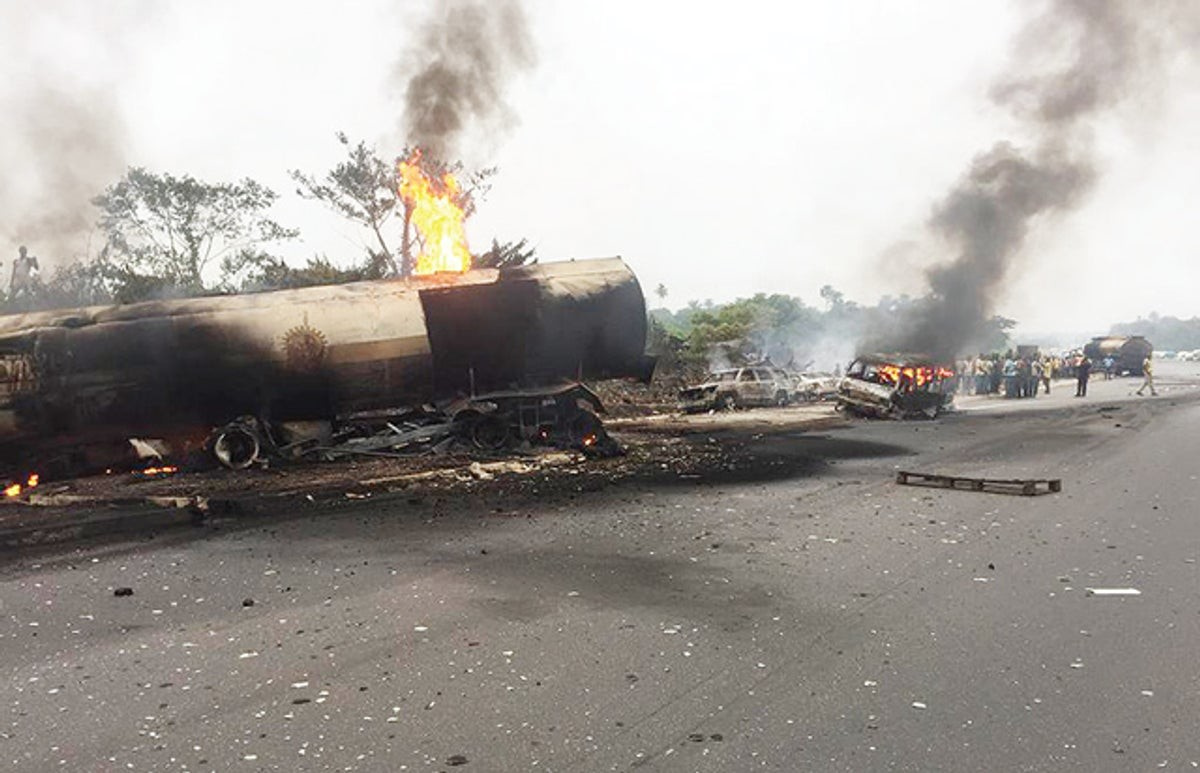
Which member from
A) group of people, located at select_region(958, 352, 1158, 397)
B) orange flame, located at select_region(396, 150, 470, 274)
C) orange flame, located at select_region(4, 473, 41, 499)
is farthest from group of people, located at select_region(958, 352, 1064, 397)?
orange flame, located at select_region(4, 473, 41, 499)

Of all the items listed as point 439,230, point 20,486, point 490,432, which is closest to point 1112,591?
point 490,432

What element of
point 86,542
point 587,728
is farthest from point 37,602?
point 587,728

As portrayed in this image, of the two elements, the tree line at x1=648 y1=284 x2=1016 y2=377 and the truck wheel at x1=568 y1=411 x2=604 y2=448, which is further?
the tree line at x1=648 y1=284 x2=1016 y2=377

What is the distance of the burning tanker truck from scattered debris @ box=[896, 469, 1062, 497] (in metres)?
6.16

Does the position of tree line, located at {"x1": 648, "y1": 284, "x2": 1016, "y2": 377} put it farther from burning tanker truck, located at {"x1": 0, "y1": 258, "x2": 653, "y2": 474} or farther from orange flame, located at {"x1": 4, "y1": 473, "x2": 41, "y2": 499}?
orange flame, located at {"x1": 4, "y1": 473, "x2": 41, "y2": 499}

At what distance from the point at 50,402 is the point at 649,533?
32.9 ft

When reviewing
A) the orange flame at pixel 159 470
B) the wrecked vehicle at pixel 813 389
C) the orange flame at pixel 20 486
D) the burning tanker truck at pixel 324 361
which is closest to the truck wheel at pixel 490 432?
the burning tanker truck at pixel 324 361

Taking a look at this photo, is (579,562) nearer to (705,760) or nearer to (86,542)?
(705,760)

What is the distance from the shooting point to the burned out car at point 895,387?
21.2 m

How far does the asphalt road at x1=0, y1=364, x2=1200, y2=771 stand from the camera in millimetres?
3494

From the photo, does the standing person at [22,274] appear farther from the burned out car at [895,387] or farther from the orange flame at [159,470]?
the burned out car at [895,387]

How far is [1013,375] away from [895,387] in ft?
41.6

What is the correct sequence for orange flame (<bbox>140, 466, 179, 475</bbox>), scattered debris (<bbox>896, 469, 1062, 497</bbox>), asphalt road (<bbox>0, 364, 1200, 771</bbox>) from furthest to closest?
orange flame (<bbox>140, 466, 179, 475</bbox>), scattered debris (<bbox>896, 469, 1062, 497</bbox>), asphalt road (<bbox>0, 364, 1200, 771</bbox>)

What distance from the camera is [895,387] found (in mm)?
21438
